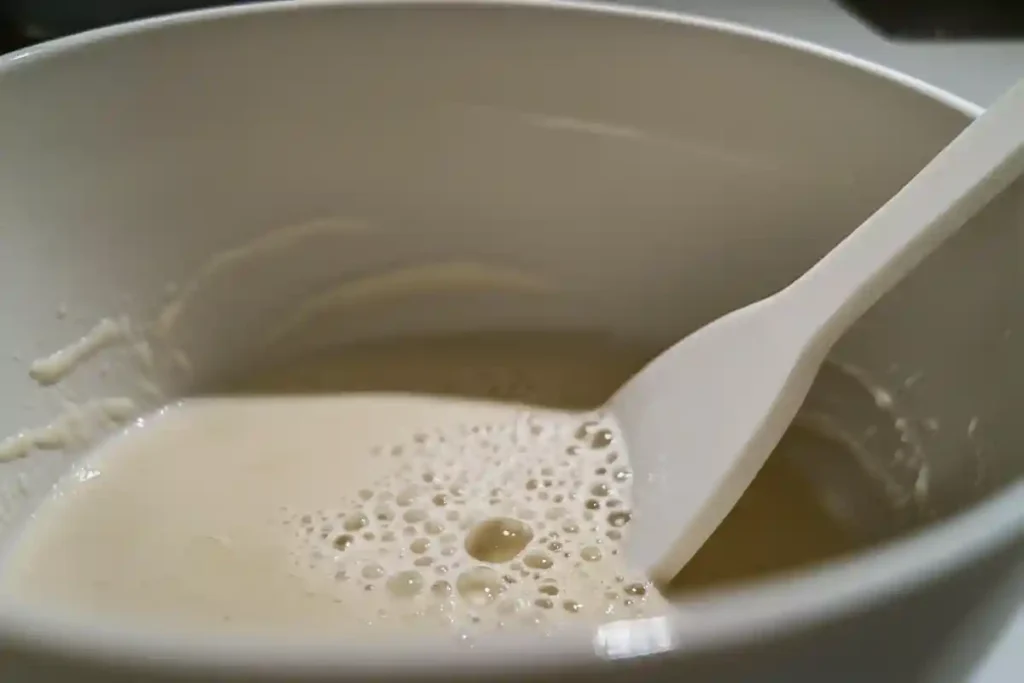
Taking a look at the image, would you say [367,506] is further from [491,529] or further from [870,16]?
[870,16]

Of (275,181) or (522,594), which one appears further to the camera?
(275,181)

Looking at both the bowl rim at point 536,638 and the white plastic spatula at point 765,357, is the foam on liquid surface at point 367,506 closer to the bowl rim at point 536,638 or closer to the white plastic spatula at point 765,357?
the white plastic spatula at point 765,357

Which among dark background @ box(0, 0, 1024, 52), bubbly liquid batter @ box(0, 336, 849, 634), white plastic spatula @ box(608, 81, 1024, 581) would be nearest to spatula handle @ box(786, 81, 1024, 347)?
white plastic spatula @ box(608, 81, 1024, 581)

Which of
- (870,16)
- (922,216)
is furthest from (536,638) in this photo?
(870,16)

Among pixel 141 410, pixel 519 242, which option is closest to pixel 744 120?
pixel 519 242

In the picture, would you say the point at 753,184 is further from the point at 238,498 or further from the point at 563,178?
the point at 238,498
